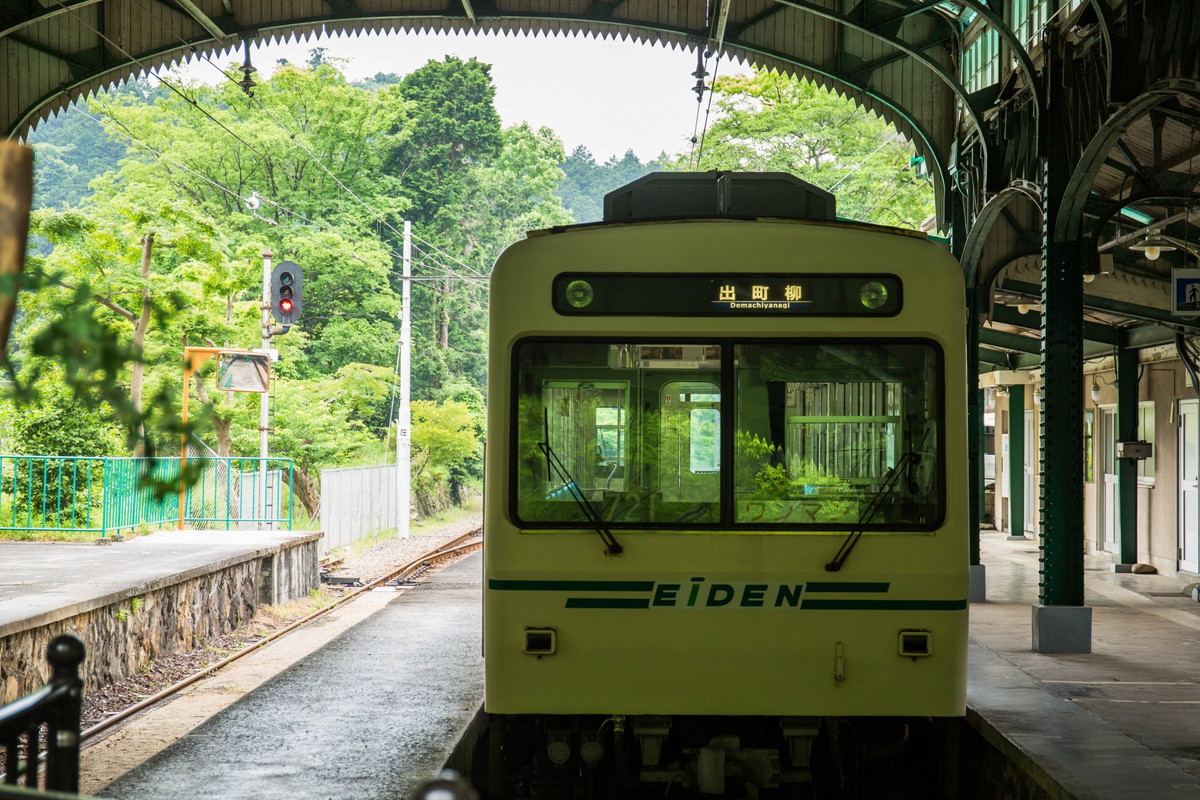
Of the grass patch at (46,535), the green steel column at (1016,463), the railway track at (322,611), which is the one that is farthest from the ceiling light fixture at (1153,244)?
the grass patch at (46,535)

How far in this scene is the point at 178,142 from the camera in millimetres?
35688

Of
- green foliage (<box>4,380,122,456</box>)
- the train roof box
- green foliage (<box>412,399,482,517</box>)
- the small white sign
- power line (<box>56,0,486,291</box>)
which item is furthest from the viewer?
green foliage (<box>412,399,482,517</box>)

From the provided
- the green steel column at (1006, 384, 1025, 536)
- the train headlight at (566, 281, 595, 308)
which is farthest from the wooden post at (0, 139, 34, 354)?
the green steel column at (1006, 384, 1025, 536)

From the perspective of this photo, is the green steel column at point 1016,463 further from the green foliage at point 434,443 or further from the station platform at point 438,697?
the green foliage at point 434,443

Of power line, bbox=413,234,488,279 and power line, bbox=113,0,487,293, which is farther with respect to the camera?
power line, bbox=413,234,488,279

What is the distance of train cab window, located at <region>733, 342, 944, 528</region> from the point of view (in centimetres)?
531

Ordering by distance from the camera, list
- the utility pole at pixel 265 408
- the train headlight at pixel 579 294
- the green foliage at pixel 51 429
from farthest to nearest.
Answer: the utility pole at pixel 265 408 → the green foliage at pixel 51 429 → the train headlight at pixel 579 294

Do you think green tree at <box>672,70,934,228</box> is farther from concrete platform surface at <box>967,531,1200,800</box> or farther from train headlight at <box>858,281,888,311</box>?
train headlight at <box>858,281,888,311</box>

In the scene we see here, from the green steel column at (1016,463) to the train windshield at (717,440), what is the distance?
58.0ft

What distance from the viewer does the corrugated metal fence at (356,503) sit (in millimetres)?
21405

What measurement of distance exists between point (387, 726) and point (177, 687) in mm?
3229

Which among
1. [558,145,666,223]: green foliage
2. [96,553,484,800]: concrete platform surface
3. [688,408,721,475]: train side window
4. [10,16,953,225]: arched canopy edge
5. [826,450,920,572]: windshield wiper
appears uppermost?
[558,145,666,223]: green foliage

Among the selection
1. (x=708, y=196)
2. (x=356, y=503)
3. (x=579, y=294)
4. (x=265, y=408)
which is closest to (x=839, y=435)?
(x=579, y=294)

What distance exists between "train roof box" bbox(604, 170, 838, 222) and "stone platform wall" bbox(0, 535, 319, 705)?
454 centimetres
